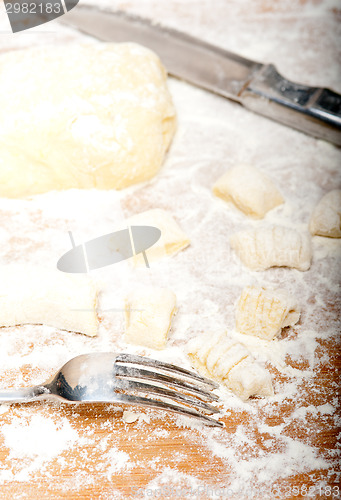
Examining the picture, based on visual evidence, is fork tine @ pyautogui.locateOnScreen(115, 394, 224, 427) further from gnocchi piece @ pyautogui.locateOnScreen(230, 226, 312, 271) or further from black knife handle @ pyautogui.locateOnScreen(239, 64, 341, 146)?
black knife handle @ pyautogui.locateOnScreen(239, 64, 341, 146)

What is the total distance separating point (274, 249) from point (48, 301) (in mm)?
618

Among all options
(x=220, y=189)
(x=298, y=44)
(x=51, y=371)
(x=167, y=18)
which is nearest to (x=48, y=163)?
(x=220, y=189)

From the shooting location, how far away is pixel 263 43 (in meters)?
2.09

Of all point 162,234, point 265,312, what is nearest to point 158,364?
point 265,312

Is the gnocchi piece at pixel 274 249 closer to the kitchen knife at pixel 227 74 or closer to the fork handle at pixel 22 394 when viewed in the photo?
the kitchen knife at pixel 227 74

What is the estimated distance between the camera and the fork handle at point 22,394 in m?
1.09

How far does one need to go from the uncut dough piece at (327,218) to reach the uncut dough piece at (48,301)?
674mm

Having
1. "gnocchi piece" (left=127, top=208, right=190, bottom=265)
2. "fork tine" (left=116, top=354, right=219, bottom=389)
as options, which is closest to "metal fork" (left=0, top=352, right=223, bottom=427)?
"fork tine" (left=116, top=354, right=219, bottom=389)

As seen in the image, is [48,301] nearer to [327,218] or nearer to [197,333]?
[197,333]

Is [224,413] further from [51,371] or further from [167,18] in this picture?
[167,18]

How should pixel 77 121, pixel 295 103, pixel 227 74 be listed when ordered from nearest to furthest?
pixel 77 121
pixel 295 103
pixel 227 74

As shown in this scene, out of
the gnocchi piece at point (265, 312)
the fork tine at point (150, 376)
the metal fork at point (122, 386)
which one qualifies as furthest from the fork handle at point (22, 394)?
the gnocchi piece at point (265, 312)

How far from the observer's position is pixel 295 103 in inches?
66.8

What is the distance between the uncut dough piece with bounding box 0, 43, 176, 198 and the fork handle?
2.22ft
